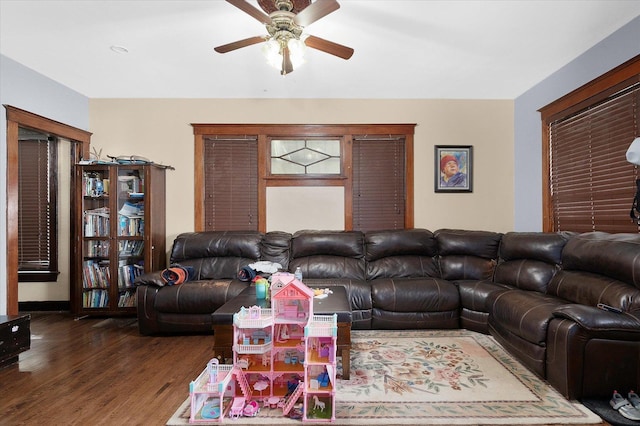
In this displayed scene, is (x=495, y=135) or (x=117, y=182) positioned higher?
(x=495, y=135)

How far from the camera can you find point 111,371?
2506 millimetres

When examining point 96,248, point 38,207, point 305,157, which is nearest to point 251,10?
point 305,157

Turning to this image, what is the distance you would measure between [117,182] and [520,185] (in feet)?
16.0

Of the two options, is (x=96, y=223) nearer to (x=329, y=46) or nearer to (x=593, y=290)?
(x=329, y=46)

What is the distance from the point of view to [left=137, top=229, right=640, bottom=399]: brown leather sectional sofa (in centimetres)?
197

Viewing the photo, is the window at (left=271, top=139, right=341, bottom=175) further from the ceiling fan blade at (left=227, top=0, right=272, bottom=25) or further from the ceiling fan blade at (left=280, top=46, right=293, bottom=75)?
the ceiling fan blade at (left=227, top=0, right=272, bottom=25)

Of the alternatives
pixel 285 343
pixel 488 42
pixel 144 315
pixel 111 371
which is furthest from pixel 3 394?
pixel 488 42

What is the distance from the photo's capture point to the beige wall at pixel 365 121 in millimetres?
A: 4238

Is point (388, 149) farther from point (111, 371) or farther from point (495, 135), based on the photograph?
point (111, 371)

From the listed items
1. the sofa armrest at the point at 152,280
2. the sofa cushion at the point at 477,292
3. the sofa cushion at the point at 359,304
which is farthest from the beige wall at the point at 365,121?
the sofa cushion at the point at 359,304

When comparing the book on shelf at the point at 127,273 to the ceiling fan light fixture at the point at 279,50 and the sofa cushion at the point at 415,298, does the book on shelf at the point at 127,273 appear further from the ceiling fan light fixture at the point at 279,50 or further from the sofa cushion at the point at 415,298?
the ceiling fan light fixture at the point at 279,50

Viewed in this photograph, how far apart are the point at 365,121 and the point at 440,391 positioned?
3161 mm

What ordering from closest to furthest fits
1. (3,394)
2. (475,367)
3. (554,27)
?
1. (3,394)
2. (475,367)
3. (554,27)

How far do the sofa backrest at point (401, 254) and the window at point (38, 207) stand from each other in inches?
155
